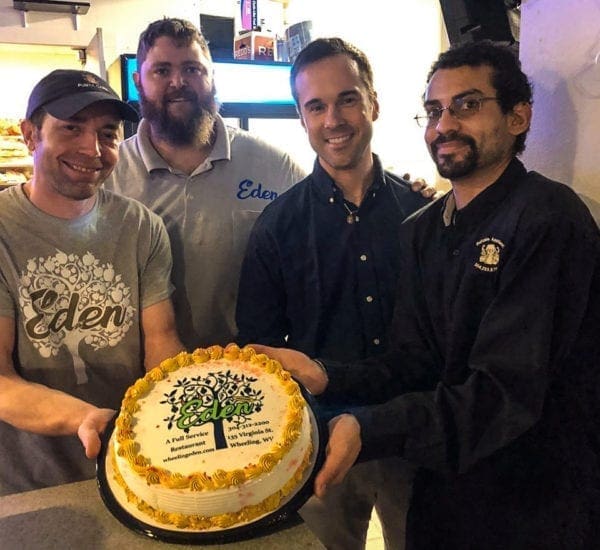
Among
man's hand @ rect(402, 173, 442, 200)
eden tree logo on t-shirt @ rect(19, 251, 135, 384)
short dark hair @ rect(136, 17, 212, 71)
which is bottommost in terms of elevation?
eden tree logo on t-shirt @ rect(19, 251, 135, 384)

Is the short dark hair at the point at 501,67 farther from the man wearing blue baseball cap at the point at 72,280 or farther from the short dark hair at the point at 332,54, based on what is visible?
the man wearing blue baseball cap at the point at 72,280

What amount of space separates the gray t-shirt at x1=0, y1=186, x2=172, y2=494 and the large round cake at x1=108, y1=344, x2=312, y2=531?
413mm

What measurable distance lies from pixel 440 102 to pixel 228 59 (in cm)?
318

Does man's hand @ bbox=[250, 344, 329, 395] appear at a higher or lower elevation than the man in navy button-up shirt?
lower

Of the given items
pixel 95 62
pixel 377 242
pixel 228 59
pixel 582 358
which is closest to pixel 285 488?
pixel 582 358

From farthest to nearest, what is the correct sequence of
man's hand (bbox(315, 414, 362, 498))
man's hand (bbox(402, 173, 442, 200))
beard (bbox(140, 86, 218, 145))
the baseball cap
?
beard (bbox(140, 86, 218, 145)), man's hand (bbox(402, 173, 442, 200)), the baseball cap, man's hand (bbox(315, 414, 362, 498))

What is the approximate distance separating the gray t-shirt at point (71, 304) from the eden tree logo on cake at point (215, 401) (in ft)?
1.52

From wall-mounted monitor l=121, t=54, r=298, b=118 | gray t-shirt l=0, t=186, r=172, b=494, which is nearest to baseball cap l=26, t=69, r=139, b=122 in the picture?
gray t-shirt l=0, t=186, r=172, b=494

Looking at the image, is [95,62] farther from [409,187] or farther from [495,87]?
[495,87]

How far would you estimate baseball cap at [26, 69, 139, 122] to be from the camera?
1.59 meters

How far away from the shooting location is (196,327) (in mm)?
2105

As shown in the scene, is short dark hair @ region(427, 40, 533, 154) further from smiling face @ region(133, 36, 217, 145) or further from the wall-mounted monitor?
the wall-mounted monitor

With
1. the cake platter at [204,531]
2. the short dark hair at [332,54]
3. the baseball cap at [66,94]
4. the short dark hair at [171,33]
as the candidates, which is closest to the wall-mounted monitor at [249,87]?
the short dark hair at [171,33]

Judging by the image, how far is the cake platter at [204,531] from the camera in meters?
1.05
